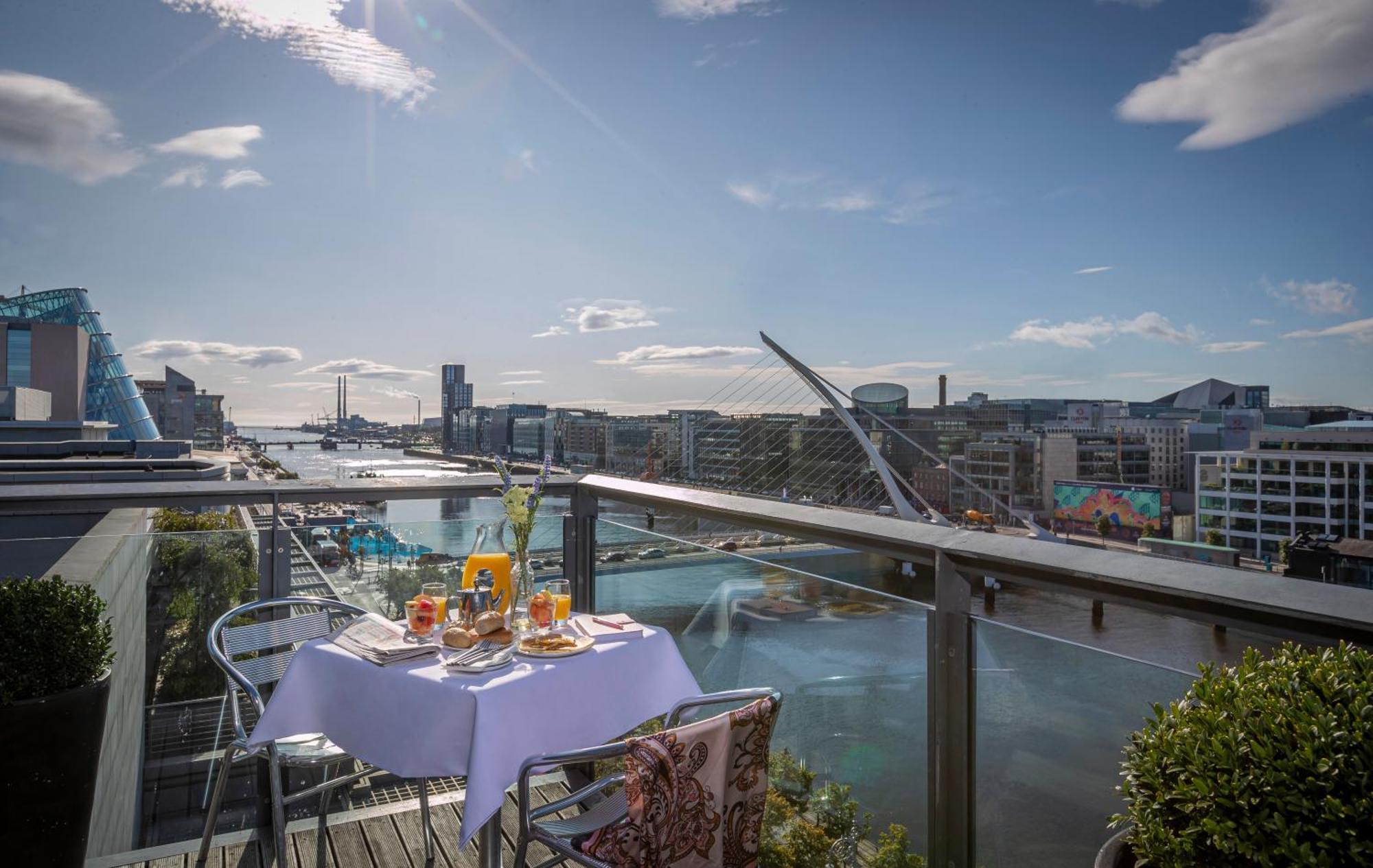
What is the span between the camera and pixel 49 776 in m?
1.77

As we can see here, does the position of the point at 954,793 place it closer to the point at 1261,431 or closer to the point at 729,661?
the point at 729,661

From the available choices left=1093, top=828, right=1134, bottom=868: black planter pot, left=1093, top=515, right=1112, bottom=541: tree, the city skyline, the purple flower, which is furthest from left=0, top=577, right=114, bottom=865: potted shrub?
left=1093, top=515, right=1112, bottom=541: tree

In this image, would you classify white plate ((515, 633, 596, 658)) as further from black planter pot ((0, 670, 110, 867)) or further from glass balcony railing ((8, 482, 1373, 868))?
black planter pot ((0, 670, 110, 867))

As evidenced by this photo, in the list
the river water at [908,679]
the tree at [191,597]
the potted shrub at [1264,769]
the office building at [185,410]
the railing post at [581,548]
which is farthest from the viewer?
the office building at [185,410]

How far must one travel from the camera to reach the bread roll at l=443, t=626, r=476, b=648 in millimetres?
1693

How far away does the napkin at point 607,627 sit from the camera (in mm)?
1813

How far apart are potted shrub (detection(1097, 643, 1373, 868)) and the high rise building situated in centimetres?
4918

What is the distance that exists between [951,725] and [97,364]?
4363 centimetres

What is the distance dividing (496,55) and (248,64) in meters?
3.70

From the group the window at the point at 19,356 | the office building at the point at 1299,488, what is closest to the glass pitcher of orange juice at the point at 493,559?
the window at the point at 19,356

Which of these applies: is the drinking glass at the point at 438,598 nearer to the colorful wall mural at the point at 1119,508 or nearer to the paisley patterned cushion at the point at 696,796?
the paisley patterned cushion at the point at 696,796

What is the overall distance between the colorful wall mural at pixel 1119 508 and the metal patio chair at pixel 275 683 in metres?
42.2

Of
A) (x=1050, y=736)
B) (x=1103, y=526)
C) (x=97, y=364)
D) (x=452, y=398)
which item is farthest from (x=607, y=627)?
(x=452, y=398)

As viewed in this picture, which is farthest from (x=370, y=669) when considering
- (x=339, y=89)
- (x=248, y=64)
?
(x=248, y=64)
